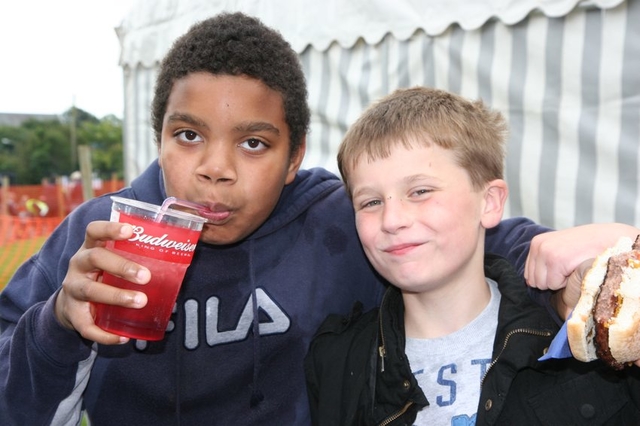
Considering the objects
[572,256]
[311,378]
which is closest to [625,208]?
[572,256]

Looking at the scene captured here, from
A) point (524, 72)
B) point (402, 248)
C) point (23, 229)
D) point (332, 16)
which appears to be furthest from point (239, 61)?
point (23, 229)

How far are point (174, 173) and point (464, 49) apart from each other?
2764 mm

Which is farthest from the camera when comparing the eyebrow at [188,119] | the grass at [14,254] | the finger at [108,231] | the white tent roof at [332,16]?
the grass at [14,254]

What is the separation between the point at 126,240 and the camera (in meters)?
1.55

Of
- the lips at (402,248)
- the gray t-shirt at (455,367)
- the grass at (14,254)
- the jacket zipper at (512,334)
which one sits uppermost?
the lips at (402,248)

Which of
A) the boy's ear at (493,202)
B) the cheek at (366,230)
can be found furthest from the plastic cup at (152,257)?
the boy's ear at (493,202)

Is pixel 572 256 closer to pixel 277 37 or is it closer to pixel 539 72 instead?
pixel 277 37

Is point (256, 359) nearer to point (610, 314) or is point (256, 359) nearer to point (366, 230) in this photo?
point (366, 230)

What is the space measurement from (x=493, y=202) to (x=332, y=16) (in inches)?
123

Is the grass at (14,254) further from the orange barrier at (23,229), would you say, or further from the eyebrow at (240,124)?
the eyebrow at (240,124)

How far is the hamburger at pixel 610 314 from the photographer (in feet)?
4.61

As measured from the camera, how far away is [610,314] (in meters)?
1.44

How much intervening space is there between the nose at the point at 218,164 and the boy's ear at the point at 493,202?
80 cm

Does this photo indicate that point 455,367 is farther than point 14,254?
No
